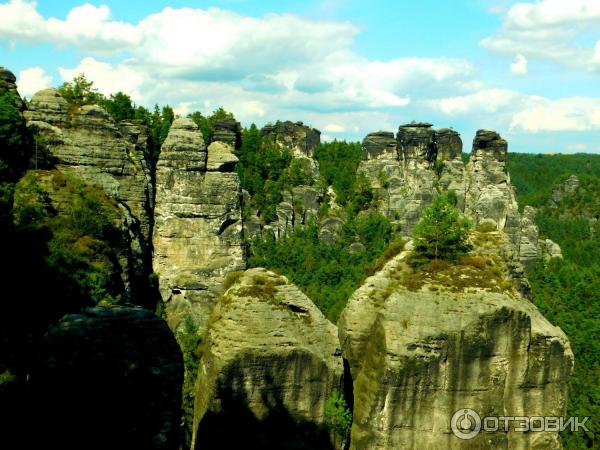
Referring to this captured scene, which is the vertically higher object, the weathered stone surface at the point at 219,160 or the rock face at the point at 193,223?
the weathered stone surface at the point at 219,160

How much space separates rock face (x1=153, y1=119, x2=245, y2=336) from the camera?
46219 millimetres

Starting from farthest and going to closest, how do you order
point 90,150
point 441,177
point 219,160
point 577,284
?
1. point 441,177
2. point 577,284
3. point 219,160
4. point 90,150

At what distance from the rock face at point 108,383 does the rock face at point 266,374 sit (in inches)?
517

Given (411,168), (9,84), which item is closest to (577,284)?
(411,168)

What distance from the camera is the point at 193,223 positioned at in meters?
47.6

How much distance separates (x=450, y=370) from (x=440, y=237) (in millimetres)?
6657

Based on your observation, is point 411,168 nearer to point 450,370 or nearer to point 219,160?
point 219,160

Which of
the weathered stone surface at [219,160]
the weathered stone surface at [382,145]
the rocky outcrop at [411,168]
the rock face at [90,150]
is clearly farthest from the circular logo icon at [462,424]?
the weathered stone surface at [382,145]

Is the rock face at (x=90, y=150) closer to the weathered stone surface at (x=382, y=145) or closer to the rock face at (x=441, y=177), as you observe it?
the rock face at (x=441, y=177)

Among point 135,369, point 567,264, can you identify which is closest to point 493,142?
point 567,264

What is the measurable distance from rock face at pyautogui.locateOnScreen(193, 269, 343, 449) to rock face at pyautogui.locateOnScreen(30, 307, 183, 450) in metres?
13.1

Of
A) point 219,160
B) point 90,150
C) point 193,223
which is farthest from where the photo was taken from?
point 219,160

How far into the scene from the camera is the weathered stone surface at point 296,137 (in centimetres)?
9825

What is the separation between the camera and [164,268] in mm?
46906
